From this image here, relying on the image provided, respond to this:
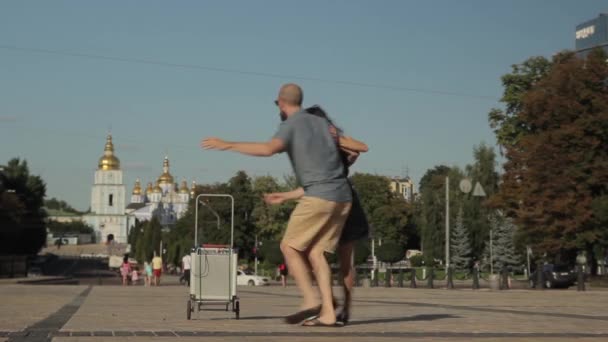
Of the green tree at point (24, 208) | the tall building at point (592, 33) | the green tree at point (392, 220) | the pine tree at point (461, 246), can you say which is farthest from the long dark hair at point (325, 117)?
the tall building at point (592, 33)

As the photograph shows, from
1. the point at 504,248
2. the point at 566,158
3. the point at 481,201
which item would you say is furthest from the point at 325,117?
the point at 481,201

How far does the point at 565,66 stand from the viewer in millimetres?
47500

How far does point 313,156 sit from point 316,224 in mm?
594

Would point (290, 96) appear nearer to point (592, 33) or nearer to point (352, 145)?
point (352, 145)

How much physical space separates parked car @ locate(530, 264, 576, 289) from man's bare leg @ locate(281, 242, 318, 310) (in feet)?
122

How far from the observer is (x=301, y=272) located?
9.78 meters

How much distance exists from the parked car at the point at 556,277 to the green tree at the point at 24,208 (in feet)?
211

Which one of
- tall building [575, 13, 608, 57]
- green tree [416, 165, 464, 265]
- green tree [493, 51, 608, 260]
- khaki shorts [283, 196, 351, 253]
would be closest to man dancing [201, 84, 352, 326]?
khaki shorts [283, 196, 351, 253]

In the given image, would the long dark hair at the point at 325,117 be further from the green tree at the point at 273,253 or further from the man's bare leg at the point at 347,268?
the green tree at the point at 273,253

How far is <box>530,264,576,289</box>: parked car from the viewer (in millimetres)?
46094

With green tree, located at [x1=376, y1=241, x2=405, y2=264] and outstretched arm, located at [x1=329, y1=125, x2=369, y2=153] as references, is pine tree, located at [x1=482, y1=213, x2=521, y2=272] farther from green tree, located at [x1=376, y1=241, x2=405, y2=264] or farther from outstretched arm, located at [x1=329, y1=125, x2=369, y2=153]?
outstretched arm, located at [x1=329, y1=125, x2=369, y2=153]

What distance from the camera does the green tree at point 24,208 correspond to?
110 m

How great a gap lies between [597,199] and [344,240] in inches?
1424

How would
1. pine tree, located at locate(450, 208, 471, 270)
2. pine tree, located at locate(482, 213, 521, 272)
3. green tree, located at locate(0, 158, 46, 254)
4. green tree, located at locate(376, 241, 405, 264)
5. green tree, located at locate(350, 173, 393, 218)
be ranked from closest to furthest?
pine tree, located at locate(482, 213, 521, 272) < pine tree, located at locate(450, 208, 471, 270) < green tree, located at locate(376, 241, 405, 264) < green tree, located at locate(0, 158, 46, 254) < green tree, located at locate(350, 173, 393, 218)
